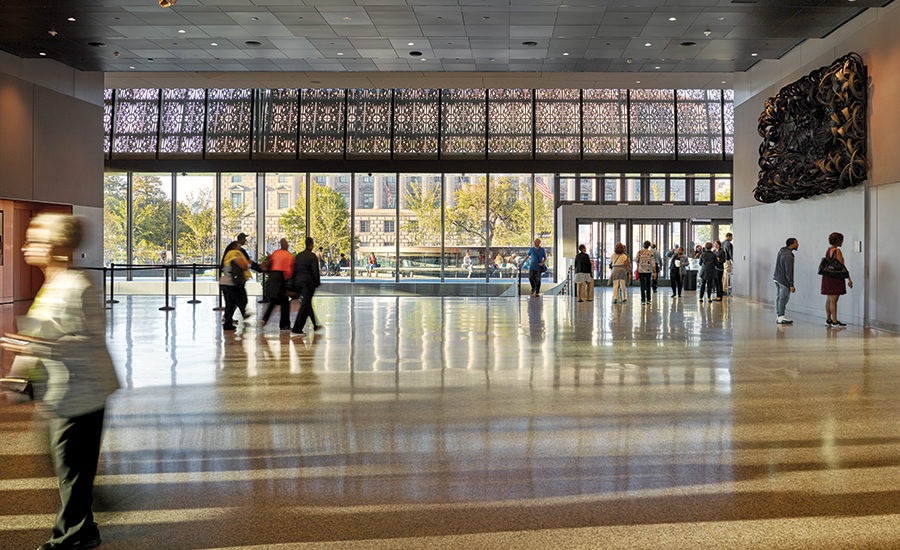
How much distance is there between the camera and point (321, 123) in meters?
26.6

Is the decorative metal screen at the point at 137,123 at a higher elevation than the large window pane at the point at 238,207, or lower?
higher

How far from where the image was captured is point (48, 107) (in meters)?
18.7

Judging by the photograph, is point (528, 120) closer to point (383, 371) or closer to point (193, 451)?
point (383, 371)

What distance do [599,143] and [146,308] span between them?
15949 millimetres

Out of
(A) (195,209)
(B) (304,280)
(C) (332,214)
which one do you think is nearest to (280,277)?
(B) (304,280)

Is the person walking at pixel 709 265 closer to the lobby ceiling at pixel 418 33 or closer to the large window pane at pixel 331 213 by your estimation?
the lobby ceiling at pixel 418 33

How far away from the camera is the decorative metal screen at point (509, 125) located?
87.1 ft

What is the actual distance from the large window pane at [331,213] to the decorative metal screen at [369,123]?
3.36m

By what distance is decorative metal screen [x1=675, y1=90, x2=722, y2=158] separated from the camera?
26578 mm

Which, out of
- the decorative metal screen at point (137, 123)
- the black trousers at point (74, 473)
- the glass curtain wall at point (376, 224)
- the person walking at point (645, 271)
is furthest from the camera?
the glass curtain wall at point (376, 224)

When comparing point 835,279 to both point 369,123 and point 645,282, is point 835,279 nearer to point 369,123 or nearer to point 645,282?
point 645,282

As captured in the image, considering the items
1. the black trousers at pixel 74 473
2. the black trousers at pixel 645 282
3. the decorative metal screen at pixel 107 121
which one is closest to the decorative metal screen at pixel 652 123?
the black trousers at pixel 645 282

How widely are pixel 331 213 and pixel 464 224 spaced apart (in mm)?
5187

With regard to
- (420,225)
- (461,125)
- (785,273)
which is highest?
(461,125)
